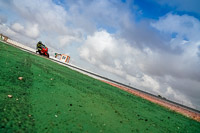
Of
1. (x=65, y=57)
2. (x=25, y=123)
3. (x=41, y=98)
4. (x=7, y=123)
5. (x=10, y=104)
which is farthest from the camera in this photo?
(x=65, y=57)

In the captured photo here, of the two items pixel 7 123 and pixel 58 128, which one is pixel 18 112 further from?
pixel 58 128

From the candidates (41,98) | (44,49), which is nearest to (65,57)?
(44,49)

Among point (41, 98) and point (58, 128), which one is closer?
point (58, 128)

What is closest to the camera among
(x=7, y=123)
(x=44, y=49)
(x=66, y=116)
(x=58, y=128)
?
(x=7, y=123)

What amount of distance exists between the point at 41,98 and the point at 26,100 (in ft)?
1.27

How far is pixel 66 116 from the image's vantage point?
2.57 m

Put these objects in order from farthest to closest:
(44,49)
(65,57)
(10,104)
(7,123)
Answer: (65,57) < (44,49) < (10,104) < (7,123)

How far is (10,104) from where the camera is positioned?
2.29 meters

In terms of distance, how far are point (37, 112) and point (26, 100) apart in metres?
0.54

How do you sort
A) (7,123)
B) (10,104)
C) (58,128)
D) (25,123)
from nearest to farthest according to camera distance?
(7,123) < (25,123) < (58,128) < (10,104)

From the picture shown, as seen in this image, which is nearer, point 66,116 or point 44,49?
point 66,116

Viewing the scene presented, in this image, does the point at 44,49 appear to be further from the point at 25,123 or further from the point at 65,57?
the point at 25,123

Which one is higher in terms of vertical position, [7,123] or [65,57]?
[65,57]

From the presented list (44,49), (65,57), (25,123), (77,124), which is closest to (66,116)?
(77,124)
